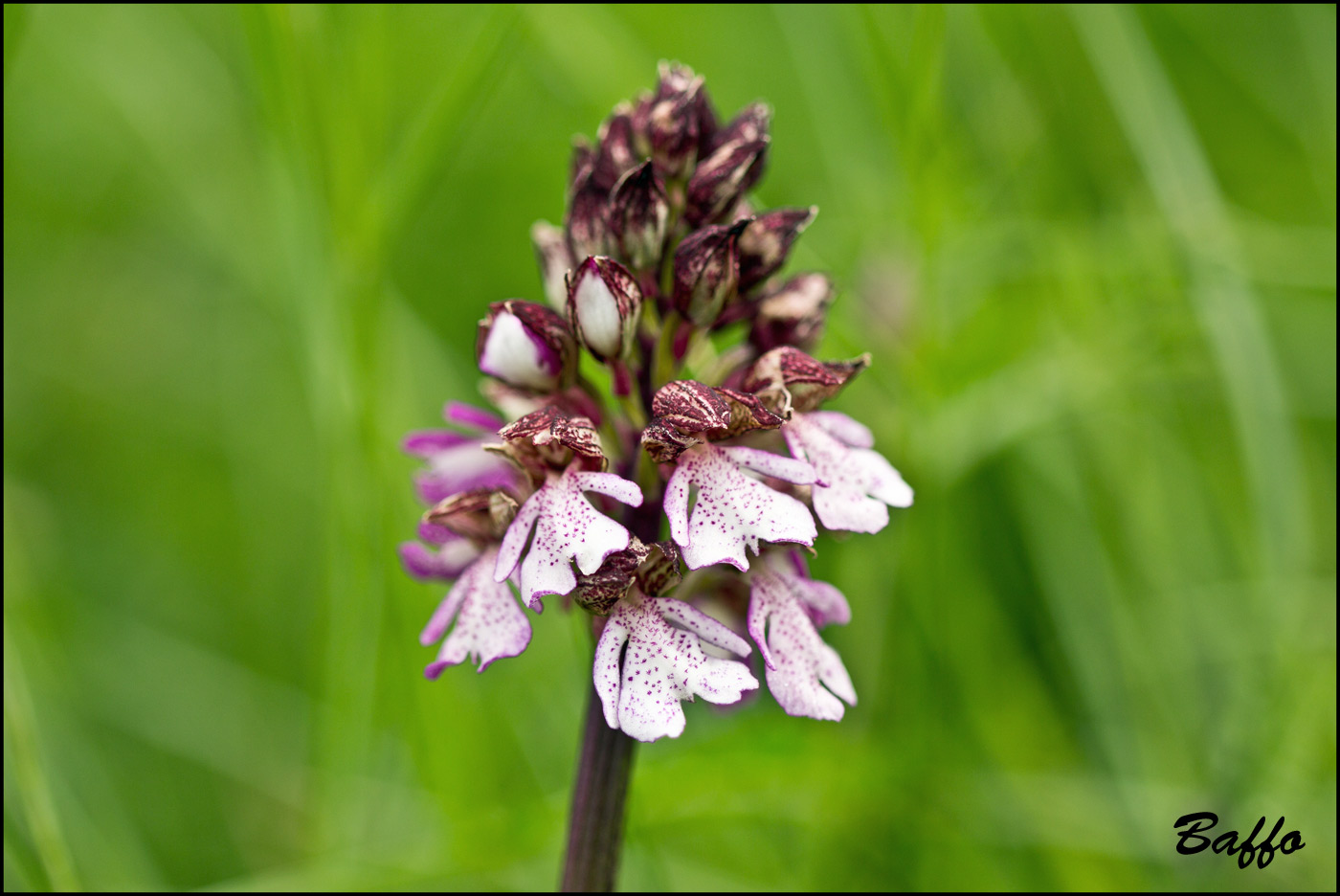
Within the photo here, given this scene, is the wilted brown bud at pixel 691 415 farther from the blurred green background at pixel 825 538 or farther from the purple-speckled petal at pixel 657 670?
the blurred green background at pixel 825 538

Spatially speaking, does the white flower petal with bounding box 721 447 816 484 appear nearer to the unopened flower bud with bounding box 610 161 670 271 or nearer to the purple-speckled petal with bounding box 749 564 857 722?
the purple-speckled petal with bounding box 749 564 857 722

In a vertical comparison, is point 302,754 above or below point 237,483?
below

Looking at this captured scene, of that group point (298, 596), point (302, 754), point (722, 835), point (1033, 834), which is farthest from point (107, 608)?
point (1033, 834)

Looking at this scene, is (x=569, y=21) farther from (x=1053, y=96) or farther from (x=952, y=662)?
(x=952, y=662)

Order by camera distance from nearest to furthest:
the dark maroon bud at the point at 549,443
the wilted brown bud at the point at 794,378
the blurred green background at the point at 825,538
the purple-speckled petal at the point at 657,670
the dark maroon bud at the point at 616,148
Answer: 1. the purple-speckled petal at the point at 657,670
2. the dark maroon bud at the point at 549,443
3. the wilted brown bud at the point at 794,378
4. the dark maroon bud at the point at 616,148
5. the blurred green background at the point at 825,538

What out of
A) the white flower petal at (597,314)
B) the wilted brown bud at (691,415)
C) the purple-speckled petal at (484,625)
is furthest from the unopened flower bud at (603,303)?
the purple-speckled petal at (484,625)

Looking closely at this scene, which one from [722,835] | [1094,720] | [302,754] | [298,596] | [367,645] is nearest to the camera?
[367,645]
